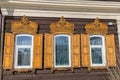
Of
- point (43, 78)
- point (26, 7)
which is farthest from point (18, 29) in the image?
point (43, 78)

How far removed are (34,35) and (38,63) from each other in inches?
38.6

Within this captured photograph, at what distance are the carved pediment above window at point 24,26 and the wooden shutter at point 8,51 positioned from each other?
0.85 feet

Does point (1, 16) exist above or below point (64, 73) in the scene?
above

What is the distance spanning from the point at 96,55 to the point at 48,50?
6.06ft

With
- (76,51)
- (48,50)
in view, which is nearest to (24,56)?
(48,50)

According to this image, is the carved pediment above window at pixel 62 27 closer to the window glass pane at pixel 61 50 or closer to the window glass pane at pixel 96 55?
the window glass pane at pixel 61 50

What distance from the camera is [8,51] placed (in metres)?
7.77

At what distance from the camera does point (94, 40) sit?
340 inches

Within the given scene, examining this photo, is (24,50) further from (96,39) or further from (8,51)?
(96,39)

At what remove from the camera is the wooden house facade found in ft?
25.8

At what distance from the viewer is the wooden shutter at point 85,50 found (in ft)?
27.3

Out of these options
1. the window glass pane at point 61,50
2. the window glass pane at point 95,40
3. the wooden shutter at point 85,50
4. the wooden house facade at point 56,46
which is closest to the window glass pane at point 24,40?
the wooden house facade at point 56,46

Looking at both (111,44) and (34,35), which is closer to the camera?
(34,35)

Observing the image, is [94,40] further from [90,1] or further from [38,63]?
[38,63]
